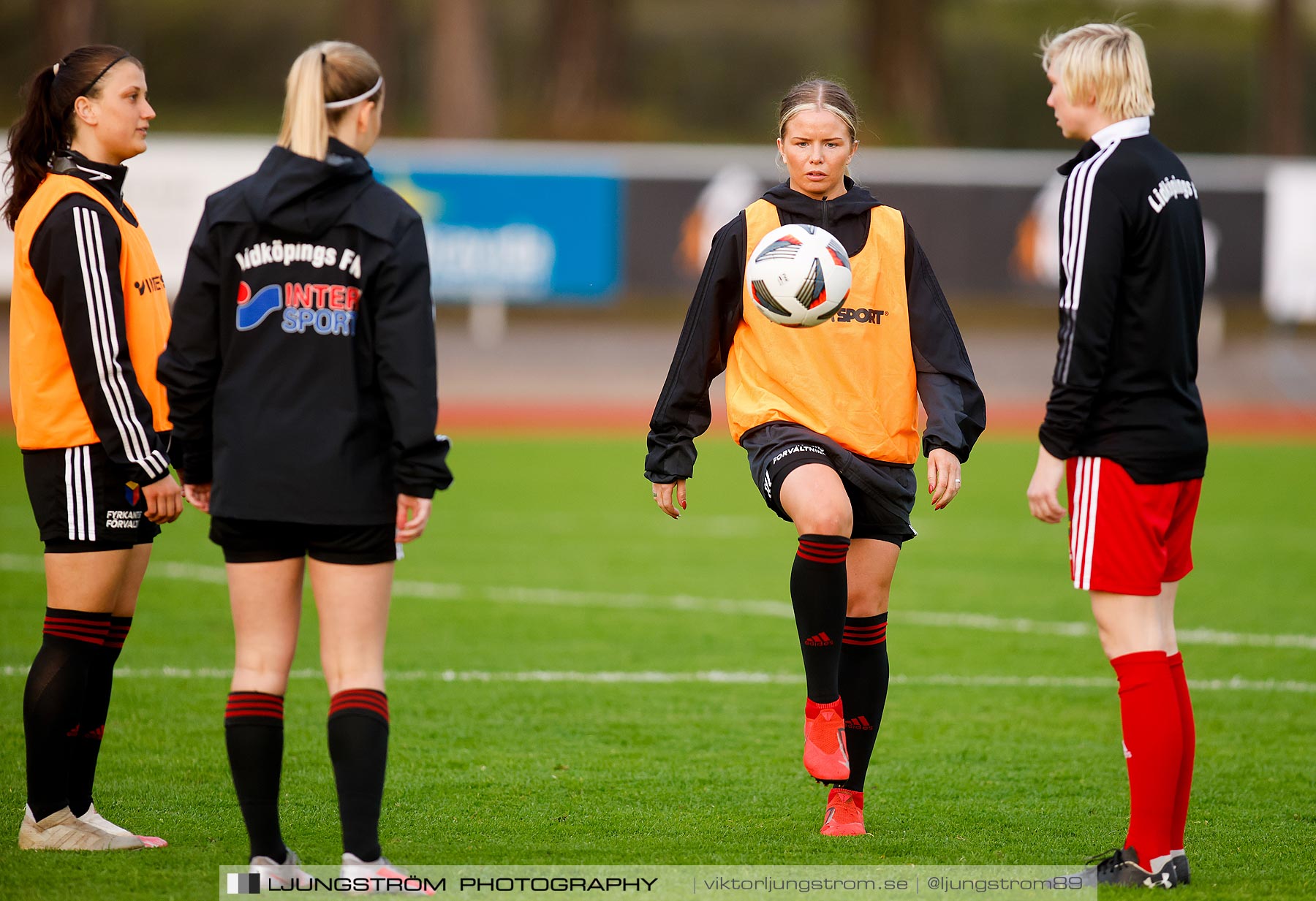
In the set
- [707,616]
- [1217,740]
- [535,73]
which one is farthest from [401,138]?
[1217,740]

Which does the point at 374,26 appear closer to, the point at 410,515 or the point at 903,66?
the point at 903,66

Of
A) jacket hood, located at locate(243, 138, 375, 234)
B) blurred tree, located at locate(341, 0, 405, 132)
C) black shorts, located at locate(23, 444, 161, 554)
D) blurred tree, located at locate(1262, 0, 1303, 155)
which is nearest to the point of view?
jacket hood, located at locate(243, 138, 375, 234)

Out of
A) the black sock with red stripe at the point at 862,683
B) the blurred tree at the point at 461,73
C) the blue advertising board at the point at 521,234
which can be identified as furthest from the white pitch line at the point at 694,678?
the blurred tree at the point at 461,73

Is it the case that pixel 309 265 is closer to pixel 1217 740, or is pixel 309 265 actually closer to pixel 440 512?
pixel 1217 740

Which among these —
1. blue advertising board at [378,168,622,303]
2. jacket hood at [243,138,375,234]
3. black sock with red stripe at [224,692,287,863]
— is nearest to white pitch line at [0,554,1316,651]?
black sock with red stripe at [224,692,287,863]

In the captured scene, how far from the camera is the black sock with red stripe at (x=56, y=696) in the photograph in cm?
423

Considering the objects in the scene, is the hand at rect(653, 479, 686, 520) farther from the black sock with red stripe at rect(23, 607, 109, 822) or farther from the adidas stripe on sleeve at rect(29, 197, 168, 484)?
the black sock with red stripe at rect(23, 607, 109, 822)

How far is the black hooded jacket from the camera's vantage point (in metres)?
3.57

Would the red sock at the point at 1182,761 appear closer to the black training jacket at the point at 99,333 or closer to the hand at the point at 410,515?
the hand at the point at 410,515

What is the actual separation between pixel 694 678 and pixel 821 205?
303 cm

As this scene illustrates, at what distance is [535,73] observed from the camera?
3997 cm

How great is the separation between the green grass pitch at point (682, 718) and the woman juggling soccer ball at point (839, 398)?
622mm

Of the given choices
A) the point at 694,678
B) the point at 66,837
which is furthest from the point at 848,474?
the point at 694,678

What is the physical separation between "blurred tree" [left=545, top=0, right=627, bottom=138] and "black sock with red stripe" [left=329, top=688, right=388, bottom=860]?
29.5m
